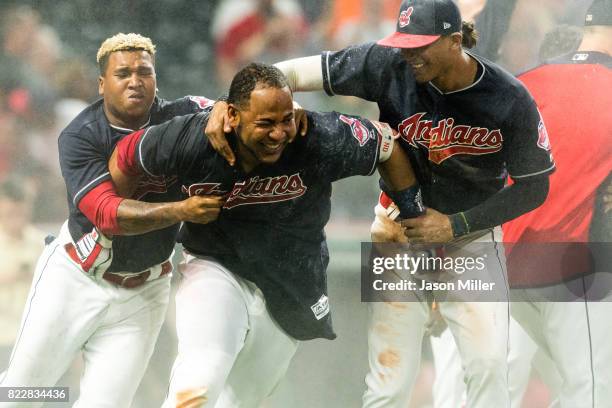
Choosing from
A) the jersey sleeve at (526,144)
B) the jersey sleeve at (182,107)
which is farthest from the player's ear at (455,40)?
the jersey sleeve at (182,107)

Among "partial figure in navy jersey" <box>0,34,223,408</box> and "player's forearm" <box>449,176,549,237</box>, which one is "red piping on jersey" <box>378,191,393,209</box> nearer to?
"player's forearm" <box>449,176,549,237</box>

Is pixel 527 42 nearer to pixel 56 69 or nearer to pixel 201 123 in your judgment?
pixel 201 123

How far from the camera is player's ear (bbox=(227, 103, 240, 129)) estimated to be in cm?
271

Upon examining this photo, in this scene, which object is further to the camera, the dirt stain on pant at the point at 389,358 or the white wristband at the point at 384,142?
the dirt stain on pant at the point at 389,358

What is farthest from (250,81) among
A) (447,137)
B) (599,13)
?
(599,13)

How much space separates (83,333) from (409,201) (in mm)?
1136

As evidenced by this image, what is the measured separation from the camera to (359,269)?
11.4 ft

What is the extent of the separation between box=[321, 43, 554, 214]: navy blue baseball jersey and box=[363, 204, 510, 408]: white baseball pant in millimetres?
231

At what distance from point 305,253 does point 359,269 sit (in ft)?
Answer: 1.59

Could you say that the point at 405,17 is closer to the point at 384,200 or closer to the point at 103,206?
the point at 384,200

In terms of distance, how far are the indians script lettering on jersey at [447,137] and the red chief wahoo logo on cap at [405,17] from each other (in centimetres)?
30

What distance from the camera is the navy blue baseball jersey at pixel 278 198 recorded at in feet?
9.18

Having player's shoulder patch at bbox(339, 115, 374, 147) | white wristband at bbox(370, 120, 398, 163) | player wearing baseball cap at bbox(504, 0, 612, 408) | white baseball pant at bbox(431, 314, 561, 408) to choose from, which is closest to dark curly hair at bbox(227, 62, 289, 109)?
player's shoulder patch at bbox(339, 115, 374, 147)

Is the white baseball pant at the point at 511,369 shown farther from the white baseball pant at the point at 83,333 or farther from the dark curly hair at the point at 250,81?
the dark curly hair at the point at 250,81
